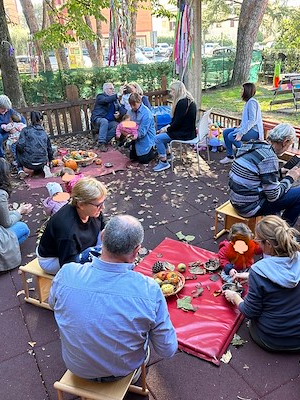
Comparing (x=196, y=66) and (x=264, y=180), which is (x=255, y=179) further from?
(x=196, y=66)

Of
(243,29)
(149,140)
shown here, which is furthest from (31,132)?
(243,29)

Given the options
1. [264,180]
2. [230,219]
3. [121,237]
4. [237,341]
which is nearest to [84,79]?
[230,219]

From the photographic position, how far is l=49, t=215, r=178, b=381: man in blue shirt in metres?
1.64

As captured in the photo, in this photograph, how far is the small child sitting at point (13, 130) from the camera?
20.9ft

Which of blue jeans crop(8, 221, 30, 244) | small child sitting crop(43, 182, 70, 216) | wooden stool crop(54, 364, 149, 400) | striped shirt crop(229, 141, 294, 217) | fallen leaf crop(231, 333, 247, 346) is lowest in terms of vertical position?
fallen leaf crop(231, 333, 247, 346)

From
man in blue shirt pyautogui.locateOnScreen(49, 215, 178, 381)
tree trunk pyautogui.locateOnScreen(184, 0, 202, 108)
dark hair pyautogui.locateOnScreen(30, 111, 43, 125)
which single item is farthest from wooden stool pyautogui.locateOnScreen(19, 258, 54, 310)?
tree trunk pyautogui.locateOnScreen(184, 0, 202, 108)

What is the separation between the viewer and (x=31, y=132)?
19.1 feet

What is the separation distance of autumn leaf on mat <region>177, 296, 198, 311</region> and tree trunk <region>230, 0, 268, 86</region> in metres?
13.9

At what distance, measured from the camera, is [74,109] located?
7969mm

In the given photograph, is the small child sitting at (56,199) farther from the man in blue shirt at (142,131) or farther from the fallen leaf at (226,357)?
the man in blue shirt at (142,131)

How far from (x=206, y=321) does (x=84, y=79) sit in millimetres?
9311

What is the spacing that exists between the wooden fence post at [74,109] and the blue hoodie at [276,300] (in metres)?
6.54

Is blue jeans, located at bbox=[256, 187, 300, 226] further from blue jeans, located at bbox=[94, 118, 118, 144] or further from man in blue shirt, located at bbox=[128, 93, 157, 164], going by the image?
blue jeans, located at bbox=[94, 118, 118, 144]

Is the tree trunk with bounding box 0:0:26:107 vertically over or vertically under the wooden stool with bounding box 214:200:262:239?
over
